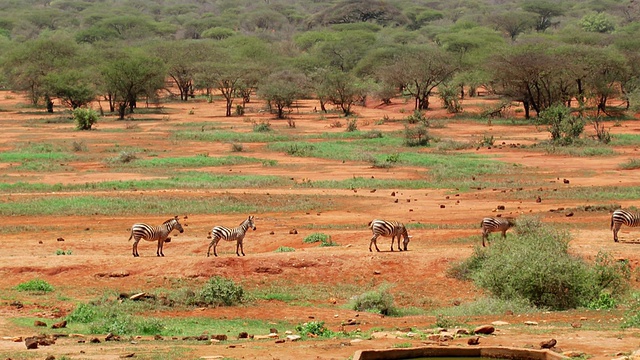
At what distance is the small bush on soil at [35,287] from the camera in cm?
1652

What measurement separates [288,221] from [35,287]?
948cm

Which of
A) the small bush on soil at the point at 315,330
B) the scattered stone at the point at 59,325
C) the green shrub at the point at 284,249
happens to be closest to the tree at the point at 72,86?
the green shrub at the point at 284,249

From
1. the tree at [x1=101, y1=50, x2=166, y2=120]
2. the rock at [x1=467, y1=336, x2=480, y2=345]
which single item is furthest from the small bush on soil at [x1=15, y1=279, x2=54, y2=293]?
the tree at [x1=101, y1=50, x2=166, y2=120]

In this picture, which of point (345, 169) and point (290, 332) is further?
point (345, 169)

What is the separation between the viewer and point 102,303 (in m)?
15.3

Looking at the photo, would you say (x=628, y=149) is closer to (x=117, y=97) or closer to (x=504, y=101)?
(x=504, y=101)

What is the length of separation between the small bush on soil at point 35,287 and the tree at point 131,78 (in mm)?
43232

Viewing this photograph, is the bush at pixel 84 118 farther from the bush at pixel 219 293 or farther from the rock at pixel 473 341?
the rock at pixel 473 341

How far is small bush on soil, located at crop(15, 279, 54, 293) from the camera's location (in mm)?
16516

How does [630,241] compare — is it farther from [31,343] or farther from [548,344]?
[31,343]

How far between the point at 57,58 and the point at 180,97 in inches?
426

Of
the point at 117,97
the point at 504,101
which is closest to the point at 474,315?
the point at 504,101

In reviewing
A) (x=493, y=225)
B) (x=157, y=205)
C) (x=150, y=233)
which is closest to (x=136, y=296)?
(x=150, y=233)

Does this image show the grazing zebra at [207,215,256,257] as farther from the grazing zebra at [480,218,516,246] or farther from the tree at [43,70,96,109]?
the tree at [43,70,96,109]
